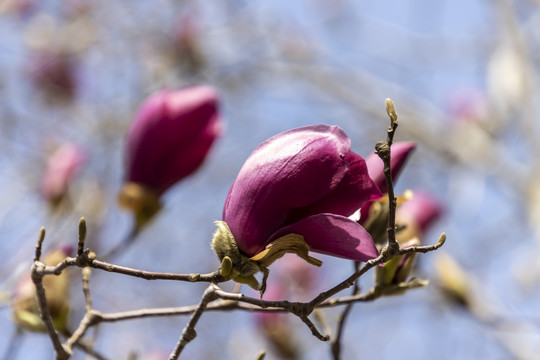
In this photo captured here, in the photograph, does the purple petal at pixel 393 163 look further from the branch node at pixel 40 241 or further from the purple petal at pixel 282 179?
the branch node at pixel 40 241

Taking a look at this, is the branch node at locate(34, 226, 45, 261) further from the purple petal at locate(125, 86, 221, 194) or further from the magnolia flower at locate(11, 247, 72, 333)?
the purple petal at locate(125, 86, 221, 194)

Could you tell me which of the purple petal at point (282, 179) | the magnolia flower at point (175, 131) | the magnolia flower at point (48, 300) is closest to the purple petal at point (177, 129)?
the magnolia flower at point (175, 131)

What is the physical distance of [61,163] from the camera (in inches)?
56.6

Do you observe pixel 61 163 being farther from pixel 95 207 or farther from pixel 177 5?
pixel 177 5

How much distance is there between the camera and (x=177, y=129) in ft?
3.38

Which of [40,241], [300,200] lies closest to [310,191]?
[300,200]

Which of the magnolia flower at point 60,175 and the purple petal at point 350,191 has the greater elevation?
the purple petal at point 350,191

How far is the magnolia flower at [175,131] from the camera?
1032 mm

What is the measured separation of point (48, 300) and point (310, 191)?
442 mm

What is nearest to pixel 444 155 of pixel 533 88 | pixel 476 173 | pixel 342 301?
pixel 476 173

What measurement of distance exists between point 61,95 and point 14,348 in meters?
2.45

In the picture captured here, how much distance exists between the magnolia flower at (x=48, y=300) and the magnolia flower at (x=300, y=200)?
30 centimetres

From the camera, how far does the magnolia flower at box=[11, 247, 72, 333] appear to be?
2.77 ft

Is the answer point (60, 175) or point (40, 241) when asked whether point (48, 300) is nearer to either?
point (40, 241)
